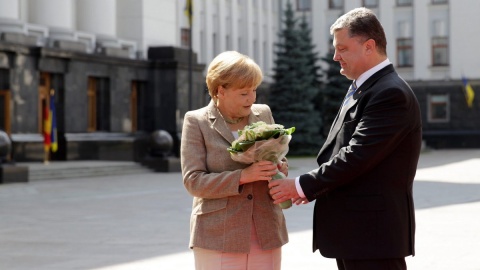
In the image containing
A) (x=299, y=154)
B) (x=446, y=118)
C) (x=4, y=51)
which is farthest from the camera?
(x=446, y=118)

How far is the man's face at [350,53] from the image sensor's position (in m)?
4.39

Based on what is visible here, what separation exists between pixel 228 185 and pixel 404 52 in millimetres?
53998

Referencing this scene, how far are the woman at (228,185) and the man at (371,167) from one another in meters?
0.26

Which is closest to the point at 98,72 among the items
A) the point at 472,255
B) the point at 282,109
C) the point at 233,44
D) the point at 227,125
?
the point at 282,109

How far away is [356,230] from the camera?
4.37 metres

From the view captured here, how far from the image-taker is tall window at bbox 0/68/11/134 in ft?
91.6

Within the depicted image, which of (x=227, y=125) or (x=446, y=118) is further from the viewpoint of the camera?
(x=446, y=118)

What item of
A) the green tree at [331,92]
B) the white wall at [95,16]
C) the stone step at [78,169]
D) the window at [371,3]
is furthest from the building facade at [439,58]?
the stone step at [78,169]

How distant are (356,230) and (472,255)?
6.04 m

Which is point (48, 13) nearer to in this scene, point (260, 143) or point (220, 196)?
point (220, 196)

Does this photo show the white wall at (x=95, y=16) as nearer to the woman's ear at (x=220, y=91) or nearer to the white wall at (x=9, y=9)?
the white wall at (x=9, y=9)

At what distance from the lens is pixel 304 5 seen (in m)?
59.7

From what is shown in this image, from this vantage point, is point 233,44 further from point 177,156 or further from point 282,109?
point 177,156

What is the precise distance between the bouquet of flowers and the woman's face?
116 millimetres
